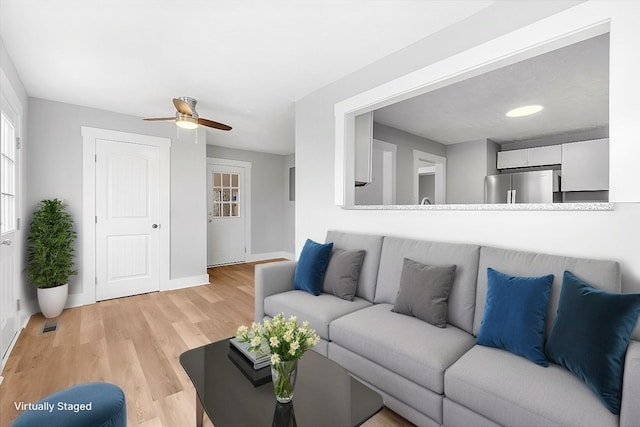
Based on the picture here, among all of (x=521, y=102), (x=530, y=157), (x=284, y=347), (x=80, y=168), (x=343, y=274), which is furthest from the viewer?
(x=530, y=157)

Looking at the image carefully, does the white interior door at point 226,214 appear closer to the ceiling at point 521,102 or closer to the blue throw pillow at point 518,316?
the ceiling at point 521,102

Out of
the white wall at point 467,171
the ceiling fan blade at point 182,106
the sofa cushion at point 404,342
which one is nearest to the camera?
the sofa cushion at point 404,342

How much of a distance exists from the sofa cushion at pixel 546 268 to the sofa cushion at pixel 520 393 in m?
0.30

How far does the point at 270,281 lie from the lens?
2.65 metres

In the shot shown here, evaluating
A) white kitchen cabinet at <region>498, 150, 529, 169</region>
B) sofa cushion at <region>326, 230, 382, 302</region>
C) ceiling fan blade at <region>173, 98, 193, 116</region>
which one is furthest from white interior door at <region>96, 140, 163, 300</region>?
white kitchen cabinet at <region>498, 150, 529, 169</region>

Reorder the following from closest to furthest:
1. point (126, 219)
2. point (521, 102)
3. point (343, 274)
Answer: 1. point (343, 274)
2. point (521, 102)
3. point (126, 219)

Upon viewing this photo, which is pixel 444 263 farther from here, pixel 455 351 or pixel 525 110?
pixel 525 110

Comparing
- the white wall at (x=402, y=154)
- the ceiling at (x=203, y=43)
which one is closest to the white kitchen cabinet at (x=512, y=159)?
the white wall at (x=402, y=154)

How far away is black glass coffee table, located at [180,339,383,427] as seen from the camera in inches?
44.5

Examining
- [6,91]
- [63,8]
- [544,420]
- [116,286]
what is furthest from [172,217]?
[544,420]

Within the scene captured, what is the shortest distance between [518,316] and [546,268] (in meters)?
0.35

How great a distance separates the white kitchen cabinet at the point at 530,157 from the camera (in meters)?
4.43

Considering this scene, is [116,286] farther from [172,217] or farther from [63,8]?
[63,8]

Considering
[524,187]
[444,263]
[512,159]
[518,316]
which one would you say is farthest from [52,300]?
[512,159]
